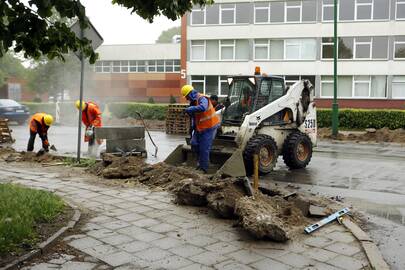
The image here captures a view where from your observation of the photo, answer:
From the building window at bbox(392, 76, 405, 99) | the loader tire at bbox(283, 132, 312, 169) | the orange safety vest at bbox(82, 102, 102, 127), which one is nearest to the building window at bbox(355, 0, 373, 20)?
the building window at bbox(392, 76, 405, 99)

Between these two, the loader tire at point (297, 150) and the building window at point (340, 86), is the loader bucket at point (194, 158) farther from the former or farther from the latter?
the building window at point (340, 86)

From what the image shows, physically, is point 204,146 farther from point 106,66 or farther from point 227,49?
point 106,66

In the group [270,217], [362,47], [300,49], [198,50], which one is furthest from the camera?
[198,50]

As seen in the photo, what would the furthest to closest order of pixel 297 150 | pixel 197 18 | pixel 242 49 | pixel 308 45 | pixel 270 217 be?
1. pixel 197 18
2. pixel 242 49
3. pixel 308 45
4. pixel 297 150
5. pixel 270 217

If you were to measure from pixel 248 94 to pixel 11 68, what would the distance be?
4197cm

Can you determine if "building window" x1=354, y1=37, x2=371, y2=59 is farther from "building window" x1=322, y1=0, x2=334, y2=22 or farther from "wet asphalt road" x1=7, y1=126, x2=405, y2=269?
"wet asphalt road" x1=7, y1=126, x2=405, y2=269

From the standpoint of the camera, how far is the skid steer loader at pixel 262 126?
10109mm

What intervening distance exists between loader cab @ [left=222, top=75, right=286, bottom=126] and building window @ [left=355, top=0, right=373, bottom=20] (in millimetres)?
25542

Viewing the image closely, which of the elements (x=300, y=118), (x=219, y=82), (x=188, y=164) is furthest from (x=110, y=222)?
(x=219, y=82)

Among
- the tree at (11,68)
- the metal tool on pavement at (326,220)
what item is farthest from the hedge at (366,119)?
the tree at (11,68)

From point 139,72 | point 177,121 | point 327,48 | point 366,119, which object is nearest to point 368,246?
point 177,121

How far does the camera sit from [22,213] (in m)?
5.68

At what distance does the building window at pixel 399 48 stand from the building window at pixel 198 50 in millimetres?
13650

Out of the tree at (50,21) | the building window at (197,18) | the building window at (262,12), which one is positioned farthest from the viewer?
the building window at (197,18)
